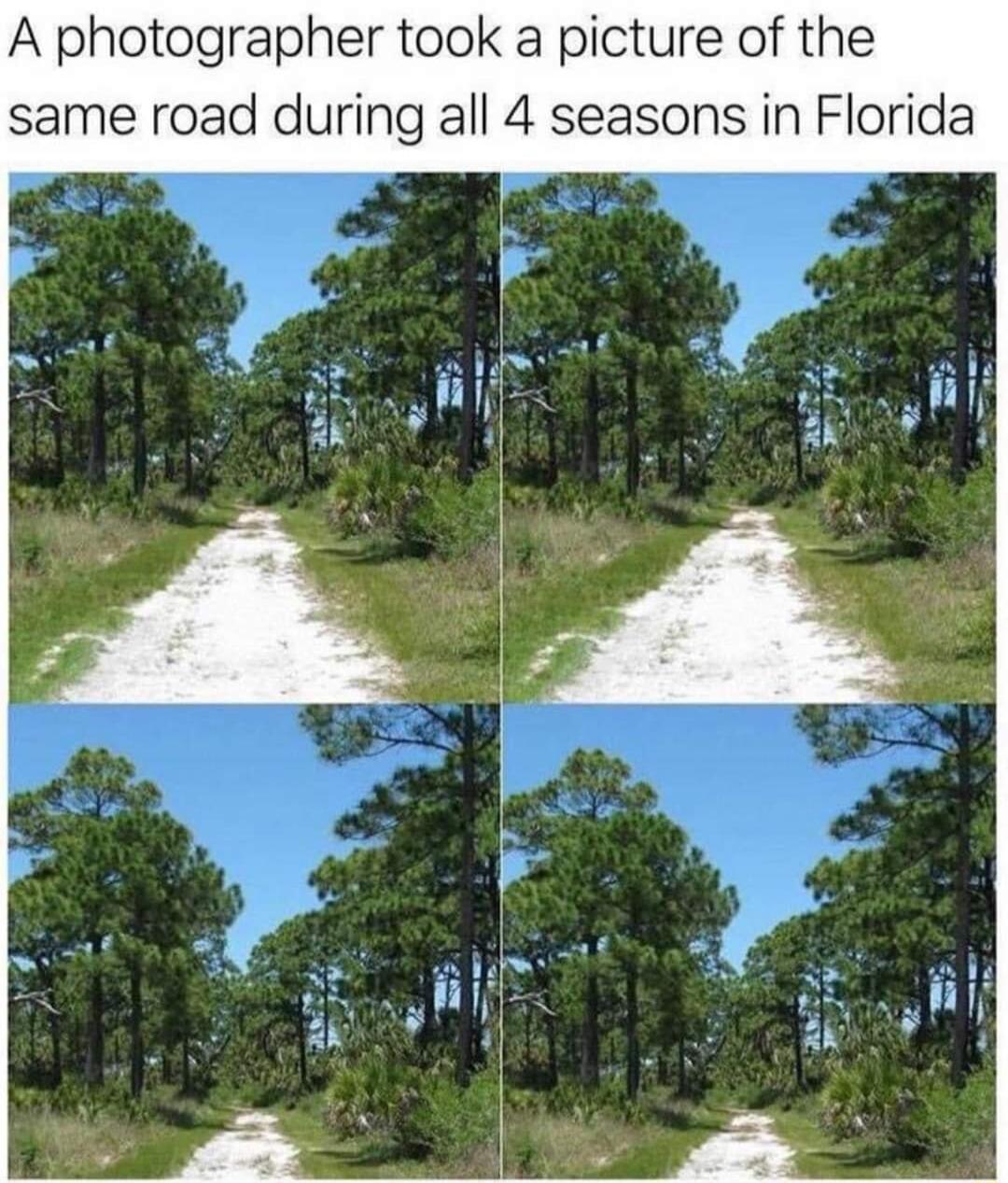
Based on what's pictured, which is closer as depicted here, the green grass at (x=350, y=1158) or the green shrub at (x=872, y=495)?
the green grass at (x=350, y=1158)

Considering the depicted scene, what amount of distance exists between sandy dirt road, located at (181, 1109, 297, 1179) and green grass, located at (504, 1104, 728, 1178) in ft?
3.17

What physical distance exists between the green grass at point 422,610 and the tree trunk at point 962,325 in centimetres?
208

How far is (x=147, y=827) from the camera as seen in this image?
14547 millimetres

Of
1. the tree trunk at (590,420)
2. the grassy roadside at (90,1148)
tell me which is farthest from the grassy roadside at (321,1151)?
the tree trunk at (590,420)

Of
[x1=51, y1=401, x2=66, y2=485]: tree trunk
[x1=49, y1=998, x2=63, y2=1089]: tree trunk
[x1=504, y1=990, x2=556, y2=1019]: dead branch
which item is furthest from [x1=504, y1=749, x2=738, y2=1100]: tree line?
[x1=51, y1=401, x2=66, y2=485]: tree trunk

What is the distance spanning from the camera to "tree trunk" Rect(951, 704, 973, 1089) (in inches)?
570

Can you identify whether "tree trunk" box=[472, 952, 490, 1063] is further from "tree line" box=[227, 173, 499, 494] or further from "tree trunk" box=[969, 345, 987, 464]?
"tree trunk" box=[969, 345, 987, 464]

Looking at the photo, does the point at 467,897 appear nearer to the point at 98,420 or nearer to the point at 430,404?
the point at 430,404

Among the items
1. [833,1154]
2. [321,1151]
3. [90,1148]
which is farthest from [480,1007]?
[90,1148]

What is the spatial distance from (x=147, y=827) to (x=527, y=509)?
2142mm

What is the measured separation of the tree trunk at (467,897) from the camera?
14.4 meters

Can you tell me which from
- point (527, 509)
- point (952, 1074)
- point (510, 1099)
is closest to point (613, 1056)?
point (510, 1099)

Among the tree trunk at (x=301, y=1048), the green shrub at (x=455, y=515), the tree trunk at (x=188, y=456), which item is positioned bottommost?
the tree trunk at (x=301, y=1048)

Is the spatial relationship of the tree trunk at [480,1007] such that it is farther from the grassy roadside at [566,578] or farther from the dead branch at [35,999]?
the dead branch at [35,999]
